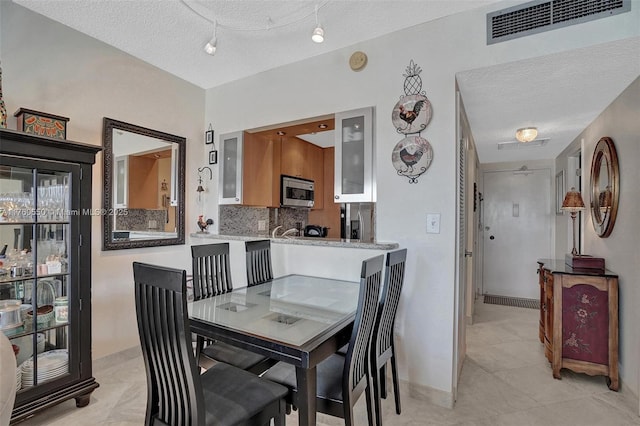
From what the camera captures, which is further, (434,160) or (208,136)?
(208,136)

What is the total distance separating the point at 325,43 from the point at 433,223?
1.68 meters

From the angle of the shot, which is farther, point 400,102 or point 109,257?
point 109,257

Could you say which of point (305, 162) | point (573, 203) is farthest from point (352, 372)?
point (305, 162)

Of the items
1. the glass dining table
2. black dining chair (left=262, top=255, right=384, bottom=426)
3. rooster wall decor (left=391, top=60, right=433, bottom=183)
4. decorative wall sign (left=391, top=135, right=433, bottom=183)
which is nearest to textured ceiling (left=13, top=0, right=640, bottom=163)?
rooster wall decor (left=391, top=60, right=433, bottom=183)

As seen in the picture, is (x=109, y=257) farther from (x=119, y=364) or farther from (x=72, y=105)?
(x=72, y=105)

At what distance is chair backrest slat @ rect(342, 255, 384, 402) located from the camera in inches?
57.4

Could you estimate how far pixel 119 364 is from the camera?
2688 millimetres

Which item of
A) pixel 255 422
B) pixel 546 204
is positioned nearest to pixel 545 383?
pixel 255 422

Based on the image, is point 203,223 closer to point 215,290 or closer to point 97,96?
point 215,290

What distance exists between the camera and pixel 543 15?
1.90m

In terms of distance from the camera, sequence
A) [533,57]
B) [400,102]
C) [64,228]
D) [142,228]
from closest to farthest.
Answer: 1. [533,57]
2. [64,228]
3. [400,102]
4. [142,228]

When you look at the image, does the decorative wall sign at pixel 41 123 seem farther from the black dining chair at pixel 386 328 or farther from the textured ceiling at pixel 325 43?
the black dining chair at pixel 386 328

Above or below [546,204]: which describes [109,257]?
below

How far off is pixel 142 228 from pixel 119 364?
1178mm
